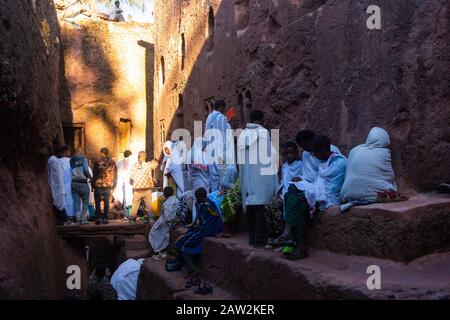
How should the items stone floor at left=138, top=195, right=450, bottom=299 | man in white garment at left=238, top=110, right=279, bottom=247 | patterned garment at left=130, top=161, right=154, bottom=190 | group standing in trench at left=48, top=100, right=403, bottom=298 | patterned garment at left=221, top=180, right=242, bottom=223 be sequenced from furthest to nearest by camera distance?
patterned garment at left=130, top=161, right=154, bottom=190
patterned garment at left=221, top=180, right=242, bottom=223
man in white garment at left=238, top=110, right=279, bottom=247
group standing in trench at left=48, top=100, right=403, bottom=298
stone floor at left=138, top=195, right=450, bottom=299

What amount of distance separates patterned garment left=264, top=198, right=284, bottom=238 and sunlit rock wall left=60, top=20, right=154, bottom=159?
12.2 meters

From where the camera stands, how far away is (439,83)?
4172 millimetres

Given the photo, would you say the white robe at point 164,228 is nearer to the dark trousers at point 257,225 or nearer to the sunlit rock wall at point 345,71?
the sunlit rock wall at point 345,71

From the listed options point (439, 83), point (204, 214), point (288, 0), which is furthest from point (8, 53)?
point (439, 83)

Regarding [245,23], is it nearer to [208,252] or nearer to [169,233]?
[169,233]

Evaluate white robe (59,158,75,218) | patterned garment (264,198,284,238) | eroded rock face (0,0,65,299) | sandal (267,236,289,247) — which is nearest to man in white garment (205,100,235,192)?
patterned garment (264,198,284,238)

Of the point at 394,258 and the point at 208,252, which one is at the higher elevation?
the point at 394,258

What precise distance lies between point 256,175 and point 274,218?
50 centimetres

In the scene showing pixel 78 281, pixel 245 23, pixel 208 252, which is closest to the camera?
pixel 208 252

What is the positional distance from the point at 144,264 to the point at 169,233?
64cm

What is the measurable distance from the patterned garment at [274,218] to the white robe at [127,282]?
10.4ft

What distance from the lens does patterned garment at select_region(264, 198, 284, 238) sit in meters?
5.00

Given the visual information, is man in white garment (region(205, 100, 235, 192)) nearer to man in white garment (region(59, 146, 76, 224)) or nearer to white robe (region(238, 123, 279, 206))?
white robe (region(238, 123, 279, 206))

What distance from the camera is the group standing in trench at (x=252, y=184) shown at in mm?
4238
